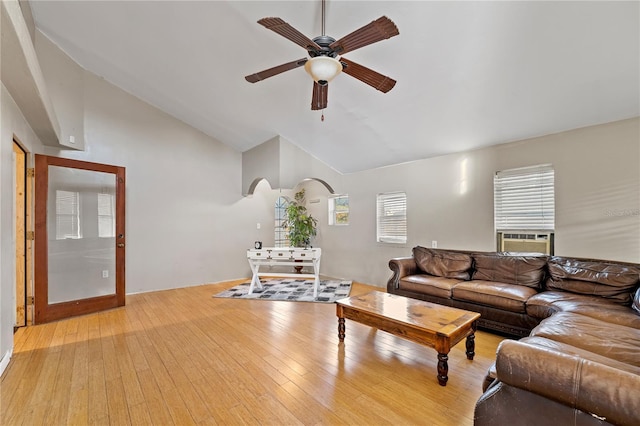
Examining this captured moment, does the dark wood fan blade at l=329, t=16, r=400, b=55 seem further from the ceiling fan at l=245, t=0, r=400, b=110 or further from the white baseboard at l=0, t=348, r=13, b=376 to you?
the white baseboard at l=0, t=348, r=13, b=376

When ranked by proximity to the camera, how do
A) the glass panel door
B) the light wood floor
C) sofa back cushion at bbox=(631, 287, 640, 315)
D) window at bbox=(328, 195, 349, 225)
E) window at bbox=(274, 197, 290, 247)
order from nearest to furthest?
1. the light wood floor
2. sofa back cushion at bbox=(631, 287, 640, 315)
3. the glass panel door
4. window at bbox=(328, 195, 349, 225)
5. window at bbox=(274, 197, 290, 247)

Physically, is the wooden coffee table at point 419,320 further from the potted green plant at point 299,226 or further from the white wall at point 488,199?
the potted green plant at point 299,226

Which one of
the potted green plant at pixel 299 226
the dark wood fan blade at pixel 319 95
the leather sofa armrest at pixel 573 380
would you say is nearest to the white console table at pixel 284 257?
the potted green plant at pixel 299 226

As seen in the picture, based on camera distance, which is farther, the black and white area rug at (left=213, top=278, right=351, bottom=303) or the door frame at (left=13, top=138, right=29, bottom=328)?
the black and white area rug at (left=213, top=278, right=351, bottom=303)

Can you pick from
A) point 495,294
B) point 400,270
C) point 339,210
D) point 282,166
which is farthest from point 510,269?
point 282,166

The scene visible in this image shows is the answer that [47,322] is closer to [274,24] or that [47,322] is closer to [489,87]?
[274,24]

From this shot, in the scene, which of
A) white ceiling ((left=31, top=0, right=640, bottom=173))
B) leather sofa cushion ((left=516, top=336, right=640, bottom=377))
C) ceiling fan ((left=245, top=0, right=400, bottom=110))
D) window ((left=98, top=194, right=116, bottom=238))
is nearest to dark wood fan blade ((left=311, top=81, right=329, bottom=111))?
ceiling fan ((left=245, top=0, right=400, bottom=110))

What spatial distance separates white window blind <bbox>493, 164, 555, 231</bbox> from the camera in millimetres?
3508

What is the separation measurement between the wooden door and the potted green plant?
3228 millimetres

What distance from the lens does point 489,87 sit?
Answer: 3012 millimetres

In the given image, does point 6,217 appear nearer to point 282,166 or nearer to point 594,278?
point 282,166

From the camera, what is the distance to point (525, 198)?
12.1ft

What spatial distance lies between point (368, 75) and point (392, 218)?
10.7 ft

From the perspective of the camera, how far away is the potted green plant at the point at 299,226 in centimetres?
638
